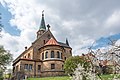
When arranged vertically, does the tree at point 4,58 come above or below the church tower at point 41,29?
below

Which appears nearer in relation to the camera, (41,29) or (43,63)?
(43,63)

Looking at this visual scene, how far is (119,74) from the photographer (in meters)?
7.31

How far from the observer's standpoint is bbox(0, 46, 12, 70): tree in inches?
1845

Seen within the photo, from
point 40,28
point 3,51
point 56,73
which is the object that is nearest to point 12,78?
point 3,51

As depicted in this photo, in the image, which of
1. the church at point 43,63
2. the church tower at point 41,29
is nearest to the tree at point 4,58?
the church at point 43,63

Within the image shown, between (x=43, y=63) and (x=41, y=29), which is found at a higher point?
(x=41, y=29)

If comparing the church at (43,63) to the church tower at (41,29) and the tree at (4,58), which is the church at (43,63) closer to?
the tree at (4,58)

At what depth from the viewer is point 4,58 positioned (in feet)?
158

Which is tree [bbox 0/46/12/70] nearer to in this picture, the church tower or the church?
the church

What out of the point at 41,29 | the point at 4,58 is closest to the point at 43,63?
the point at 4,58

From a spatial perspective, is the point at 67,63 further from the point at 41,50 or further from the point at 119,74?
the point at 119,74

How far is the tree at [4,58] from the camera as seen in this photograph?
46.9 meters

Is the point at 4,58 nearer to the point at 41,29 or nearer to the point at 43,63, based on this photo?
the point at 43,63

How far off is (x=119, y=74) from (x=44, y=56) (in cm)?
4384
